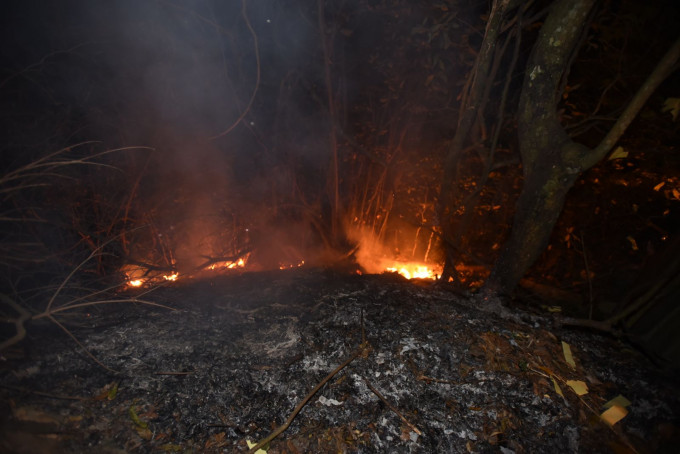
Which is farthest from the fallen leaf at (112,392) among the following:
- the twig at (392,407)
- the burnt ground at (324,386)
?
the twig at (392,407)

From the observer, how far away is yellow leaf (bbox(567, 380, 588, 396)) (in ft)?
7.56

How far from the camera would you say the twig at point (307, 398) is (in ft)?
6.09

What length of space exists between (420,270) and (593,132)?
3.80 metres

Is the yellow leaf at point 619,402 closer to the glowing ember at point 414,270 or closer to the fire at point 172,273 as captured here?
the glowing ember at point 414,270

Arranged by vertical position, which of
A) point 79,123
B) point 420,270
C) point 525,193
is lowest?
point 420,270

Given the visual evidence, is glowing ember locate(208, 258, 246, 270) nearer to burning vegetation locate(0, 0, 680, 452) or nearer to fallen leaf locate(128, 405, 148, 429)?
burning vegetation locate(0, 0, 680, 452)

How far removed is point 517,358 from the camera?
2.52 m

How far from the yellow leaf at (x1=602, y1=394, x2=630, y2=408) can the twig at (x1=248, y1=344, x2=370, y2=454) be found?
1897mm

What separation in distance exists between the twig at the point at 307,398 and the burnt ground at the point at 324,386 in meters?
0.04

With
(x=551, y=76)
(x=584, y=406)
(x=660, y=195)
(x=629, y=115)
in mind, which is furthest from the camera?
(x=660, y=195)

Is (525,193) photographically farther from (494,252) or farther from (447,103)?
(494,252)

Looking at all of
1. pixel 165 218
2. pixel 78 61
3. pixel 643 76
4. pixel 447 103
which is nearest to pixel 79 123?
pixel 78 61

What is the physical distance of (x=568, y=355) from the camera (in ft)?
8.63

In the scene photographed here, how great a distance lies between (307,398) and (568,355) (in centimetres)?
239
